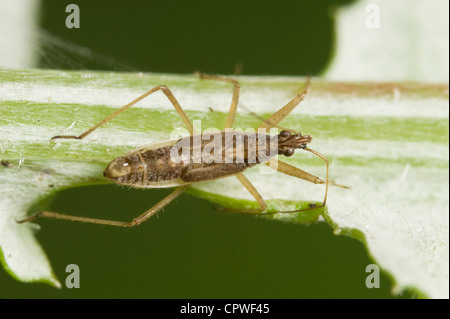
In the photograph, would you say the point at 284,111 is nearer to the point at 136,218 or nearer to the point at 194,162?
the point at 194,162

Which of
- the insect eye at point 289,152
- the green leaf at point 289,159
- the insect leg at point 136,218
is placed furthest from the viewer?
the insect eye at point 289,152

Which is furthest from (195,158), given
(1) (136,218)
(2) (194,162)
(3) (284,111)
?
(3) (284,111)

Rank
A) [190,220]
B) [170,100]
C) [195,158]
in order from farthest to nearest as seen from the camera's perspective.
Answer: [190,220] → [195,158] → [170,100]

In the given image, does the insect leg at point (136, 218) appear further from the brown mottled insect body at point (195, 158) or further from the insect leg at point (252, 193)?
the insect leg at point (252, 193)

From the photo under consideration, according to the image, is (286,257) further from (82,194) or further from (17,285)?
(17,285)

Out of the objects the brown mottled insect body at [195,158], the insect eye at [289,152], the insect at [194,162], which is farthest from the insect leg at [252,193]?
the insect eye at [289,152]

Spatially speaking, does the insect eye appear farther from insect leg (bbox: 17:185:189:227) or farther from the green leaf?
insect leg (bbox: 17:185:189:227)

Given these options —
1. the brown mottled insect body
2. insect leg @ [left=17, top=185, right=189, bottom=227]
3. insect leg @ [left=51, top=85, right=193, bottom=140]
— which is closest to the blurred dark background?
insect leg @ [left=17, top=185, right=189, bottom=227]
